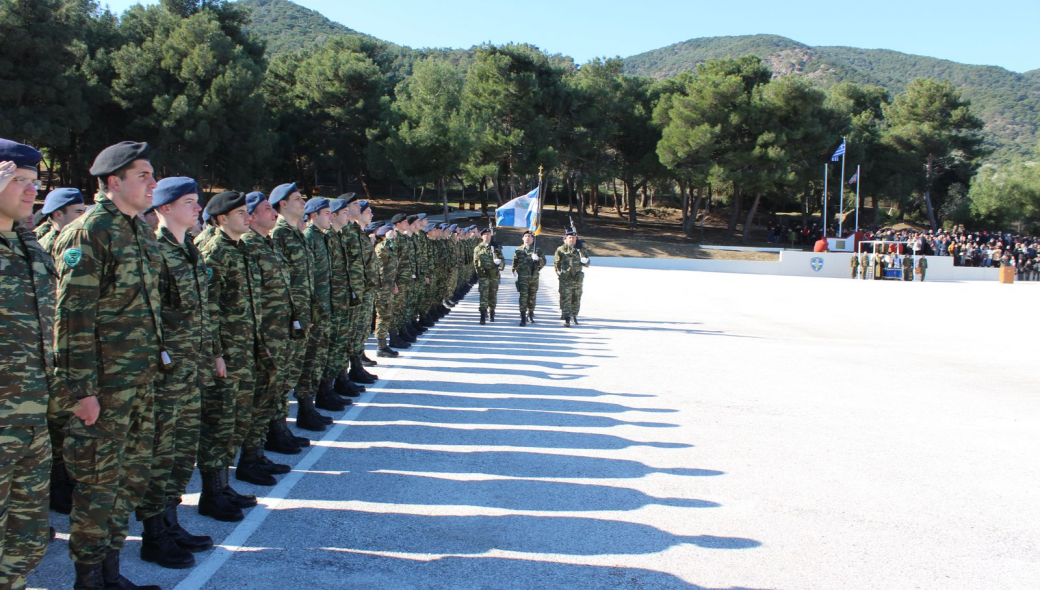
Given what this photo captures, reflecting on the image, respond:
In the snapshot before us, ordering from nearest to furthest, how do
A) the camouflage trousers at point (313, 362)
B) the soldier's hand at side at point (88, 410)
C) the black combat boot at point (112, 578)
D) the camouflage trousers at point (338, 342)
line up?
the soldier's hand at side at point (88, 410), the black combat boot at point (112, 578), the camouflage trousers at point (313, 362), the camouflage trousers at point (338, 342)

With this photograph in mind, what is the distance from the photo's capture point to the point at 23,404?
2.64 metres

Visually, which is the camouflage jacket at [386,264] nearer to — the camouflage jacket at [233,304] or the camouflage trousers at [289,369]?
the camouflage trousers at [289,369]

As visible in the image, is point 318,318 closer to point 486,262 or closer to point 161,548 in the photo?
point 161,548

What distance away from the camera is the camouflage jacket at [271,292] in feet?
15.8

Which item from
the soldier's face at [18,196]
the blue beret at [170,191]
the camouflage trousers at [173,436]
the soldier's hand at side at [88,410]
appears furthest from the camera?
the blue beret at [170,191]

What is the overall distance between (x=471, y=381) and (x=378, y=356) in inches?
80.9

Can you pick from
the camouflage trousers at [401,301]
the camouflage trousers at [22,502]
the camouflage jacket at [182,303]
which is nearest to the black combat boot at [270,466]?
the camouflage jacket at [182,303]

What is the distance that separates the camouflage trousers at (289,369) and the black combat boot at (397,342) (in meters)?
4.48

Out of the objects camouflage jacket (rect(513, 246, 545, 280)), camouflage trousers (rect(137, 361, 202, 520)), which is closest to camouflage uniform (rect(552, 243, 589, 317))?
camouflage jacket (rect(513, 246, 545, 280))

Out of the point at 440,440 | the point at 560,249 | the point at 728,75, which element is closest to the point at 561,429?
the point at 440,440

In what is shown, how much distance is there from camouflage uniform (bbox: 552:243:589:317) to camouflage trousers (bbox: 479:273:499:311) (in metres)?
1.25

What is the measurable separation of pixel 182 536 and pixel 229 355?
1.09 meters

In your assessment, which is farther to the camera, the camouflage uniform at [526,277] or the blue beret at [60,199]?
the camouflage uniform at [526,277]

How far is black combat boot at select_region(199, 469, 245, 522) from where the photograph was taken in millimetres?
4145
